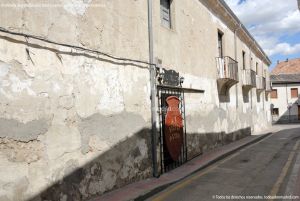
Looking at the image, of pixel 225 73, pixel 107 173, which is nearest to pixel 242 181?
pixel 107 173

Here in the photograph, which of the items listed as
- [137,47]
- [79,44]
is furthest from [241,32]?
[79,44]

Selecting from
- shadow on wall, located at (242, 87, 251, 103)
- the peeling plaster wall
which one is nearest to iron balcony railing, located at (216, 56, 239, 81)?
shadow on wall, located at (242, 87, 251, 103)

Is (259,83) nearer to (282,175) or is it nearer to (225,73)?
(225,73)

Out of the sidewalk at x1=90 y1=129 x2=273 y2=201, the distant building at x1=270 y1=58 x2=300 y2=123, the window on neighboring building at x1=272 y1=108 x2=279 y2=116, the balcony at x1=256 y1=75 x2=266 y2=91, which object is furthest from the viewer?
the window on neighboring building at x1=272 y1=108 x2=279 y2=116

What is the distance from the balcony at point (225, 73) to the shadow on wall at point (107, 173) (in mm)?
6851

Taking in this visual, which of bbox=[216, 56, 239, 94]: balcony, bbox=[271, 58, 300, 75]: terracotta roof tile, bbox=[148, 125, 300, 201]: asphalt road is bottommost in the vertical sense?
bbox=[148, 125, 300, 201]: asphalt road

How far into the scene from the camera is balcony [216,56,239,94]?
14.5 m

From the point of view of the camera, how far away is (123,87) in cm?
743

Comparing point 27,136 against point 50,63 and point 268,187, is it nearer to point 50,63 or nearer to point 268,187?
point 50,63

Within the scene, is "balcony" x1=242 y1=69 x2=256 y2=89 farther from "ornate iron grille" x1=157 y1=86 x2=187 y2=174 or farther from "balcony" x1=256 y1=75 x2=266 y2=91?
"ornate iron grille" x1=157 y1=86 x2=187 y2=174

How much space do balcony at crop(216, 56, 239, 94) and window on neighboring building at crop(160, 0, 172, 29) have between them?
4616 millimetres

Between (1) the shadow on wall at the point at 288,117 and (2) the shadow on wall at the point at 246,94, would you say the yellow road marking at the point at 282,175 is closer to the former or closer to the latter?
(2) the shadow on wall at the point at 246,94

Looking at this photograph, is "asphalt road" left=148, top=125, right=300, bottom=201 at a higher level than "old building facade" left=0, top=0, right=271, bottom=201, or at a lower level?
lower

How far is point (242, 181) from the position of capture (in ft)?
26.7
